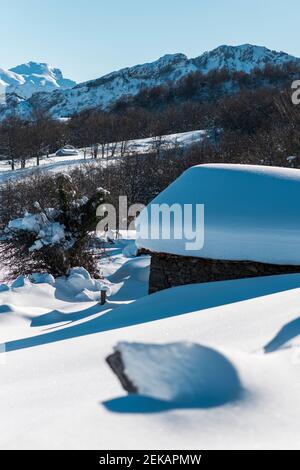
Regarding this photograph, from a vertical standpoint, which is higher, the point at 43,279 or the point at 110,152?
the point at 110,152

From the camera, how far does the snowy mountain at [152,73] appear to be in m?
131

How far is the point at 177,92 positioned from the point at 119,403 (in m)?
97.1

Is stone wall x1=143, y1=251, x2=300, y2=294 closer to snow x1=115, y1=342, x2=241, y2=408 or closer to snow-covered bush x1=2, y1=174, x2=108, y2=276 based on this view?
snow-covered bush x1=2, y1=174, x2=108, y2=276

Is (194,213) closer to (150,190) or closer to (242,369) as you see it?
(242,369)

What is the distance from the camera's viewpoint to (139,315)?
608 centimetres

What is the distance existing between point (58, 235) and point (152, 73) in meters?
136

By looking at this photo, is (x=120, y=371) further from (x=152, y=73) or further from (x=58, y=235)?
(x=152, y=73)

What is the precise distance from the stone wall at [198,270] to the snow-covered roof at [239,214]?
0.18 m

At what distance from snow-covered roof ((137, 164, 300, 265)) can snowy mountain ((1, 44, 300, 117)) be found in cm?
12216

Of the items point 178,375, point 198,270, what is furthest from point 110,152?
point 178,375

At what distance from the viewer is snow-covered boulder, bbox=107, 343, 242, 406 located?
6.85ft

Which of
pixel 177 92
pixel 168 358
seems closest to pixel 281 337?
pixel 168 358

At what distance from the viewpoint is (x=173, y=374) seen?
2158 mm

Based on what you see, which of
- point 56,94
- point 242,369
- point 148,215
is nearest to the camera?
point 242,369
